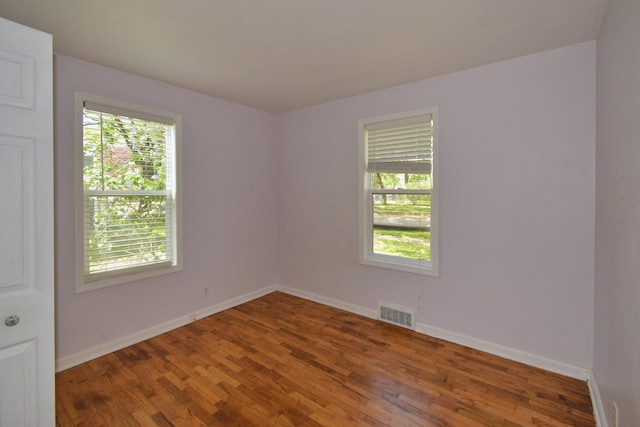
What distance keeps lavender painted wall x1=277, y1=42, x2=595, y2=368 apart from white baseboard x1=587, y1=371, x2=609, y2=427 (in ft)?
0.54

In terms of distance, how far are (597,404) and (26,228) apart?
11.1 ft

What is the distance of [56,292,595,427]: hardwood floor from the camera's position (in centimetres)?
195

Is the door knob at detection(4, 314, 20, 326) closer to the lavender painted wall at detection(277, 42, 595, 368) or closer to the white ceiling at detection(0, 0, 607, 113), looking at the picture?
the white ceiling at detection(0, 0, 607, 113)

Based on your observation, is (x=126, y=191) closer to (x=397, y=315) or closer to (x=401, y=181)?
(x=401, y=181)

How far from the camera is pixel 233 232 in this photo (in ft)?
12.6

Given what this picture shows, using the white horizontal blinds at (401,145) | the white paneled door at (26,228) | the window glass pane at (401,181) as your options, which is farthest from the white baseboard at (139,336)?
the white horizontal blinds at (401,145)

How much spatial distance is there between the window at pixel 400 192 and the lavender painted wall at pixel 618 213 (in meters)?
1.21

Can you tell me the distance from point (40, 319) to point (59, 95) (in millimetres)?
1938

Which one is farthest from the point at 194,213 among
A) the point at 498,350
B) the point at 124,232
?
the point at 498,350

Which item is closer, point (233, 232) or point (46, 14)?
point (46, 14)

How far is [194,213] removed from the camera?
3.41m

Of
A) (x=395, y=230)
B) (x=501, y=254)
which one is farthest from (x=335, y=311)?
(x=501, y=254)

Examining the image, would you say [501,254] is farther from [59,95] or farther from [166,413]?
[59,95]

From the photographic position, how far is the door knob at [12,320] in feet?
4.29
